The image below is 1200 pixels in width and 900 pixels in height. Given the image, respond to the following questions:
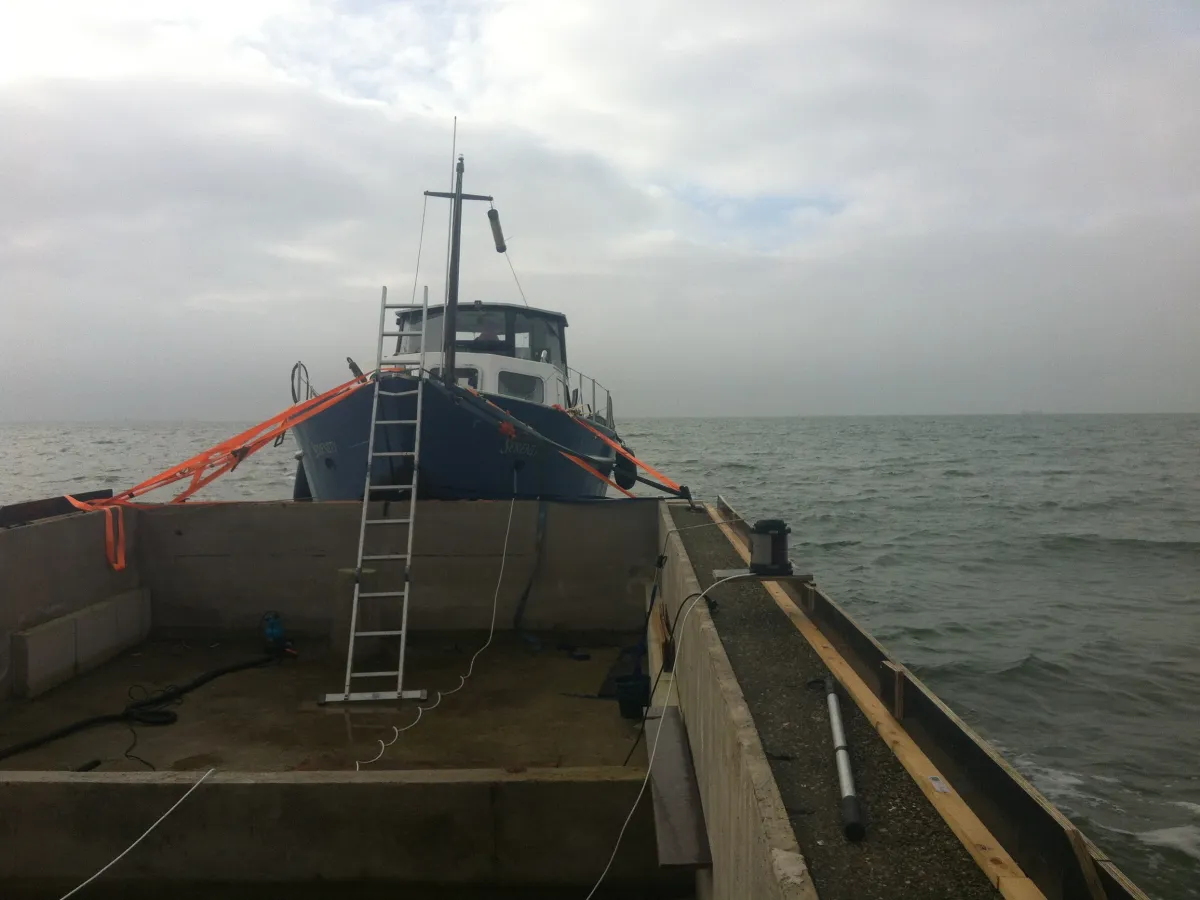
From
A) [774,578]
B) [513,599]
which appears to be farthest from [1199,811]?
[513,599]

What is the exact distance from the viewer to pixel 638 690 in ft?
20.1

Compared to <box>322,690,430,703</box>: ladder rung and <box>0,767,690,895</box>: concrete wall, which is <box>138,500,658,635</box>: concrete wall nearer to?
<box>322,690,430,703</box>: ladder rung

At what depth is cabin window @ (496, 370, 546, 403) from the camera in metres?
12.3

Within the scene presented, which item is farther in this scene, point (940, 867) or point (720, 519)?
point (720, 519)

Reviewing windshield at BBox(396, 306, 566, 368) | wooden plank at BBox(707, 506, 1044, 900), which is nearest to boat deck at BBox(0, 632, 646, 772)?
wooden plank at BBox(707, 506, 1044, 900)

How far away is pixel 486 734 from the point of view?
19.4ft

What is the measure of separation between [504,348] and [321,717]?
7.73 metres

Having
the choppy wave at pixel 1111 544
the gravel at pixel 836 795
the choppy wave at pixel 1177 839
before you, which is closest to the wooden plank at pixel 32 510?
the gravel at pixel 836 795

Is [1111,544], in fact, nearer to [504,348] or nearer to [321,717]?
[504,348]

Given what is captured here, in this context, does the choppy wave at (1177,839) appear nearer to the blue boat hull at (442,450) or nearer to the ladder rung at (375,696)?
the ladder rung at (375,696)

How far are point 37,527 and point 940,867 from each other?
7.28 metres

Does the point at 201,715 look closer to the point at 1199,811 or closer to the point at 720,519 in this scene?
the point at 720,519

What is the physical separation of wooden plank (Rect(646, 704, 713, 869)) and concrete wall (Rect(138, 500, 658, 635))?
386 centimetres

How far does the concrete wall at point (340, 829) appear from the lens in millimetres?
4266
